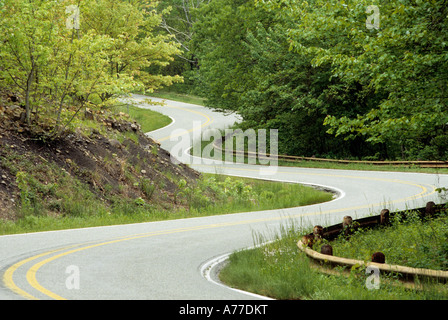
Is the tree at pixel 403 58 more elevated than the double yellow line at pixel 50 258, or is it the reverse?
the tree at pixel 403 58

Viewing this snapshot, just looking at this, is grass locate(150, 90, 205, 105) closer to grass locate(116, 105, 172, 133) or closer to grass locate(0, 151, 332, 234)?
grass locate(116, 105, 172, 133)

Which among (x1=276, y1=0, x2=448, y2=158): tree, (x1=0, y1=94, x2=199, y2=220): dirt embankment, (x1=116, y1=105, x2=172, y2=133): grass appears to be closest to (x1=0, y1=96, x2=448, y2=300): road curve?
(x1=276, y1=0, x2=448, y2=158): tree

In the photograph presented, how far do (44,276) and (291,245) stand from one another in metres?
4.55

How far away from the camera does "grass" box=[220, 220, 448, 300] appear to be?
23.0 ft

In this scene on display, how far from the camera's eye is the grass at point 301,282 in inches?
276

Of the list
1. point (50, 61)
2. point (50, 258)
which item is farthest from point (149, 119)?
point (50, 258)

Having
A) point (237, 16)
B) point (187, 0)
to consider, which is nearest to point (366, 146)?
point (237, 16)

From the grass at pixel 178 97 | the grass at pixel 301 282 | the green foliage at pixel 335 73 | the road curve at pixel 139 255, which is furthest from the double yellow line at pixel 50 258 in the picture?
the grass at pixel 178 97

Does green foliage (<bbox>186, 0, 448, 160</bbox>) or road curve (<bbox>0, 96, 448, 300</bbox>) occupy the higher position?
green foliage (<bbox>186, 0, 448, 160</bbox>)

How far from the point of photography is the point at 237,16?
41969 mm

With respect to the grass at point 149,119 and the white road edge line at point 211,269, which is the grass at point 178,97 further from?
the white road edge line at point 211,269

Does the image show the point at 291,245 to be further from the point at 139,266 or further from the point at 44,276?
the point at 44,276

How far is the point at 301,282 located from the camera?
7793 mm

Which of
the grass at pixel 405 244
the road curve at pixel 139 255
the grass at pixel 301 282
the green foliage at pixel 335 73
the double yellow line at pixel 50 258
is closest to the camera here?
the grass at pixel 301 282
